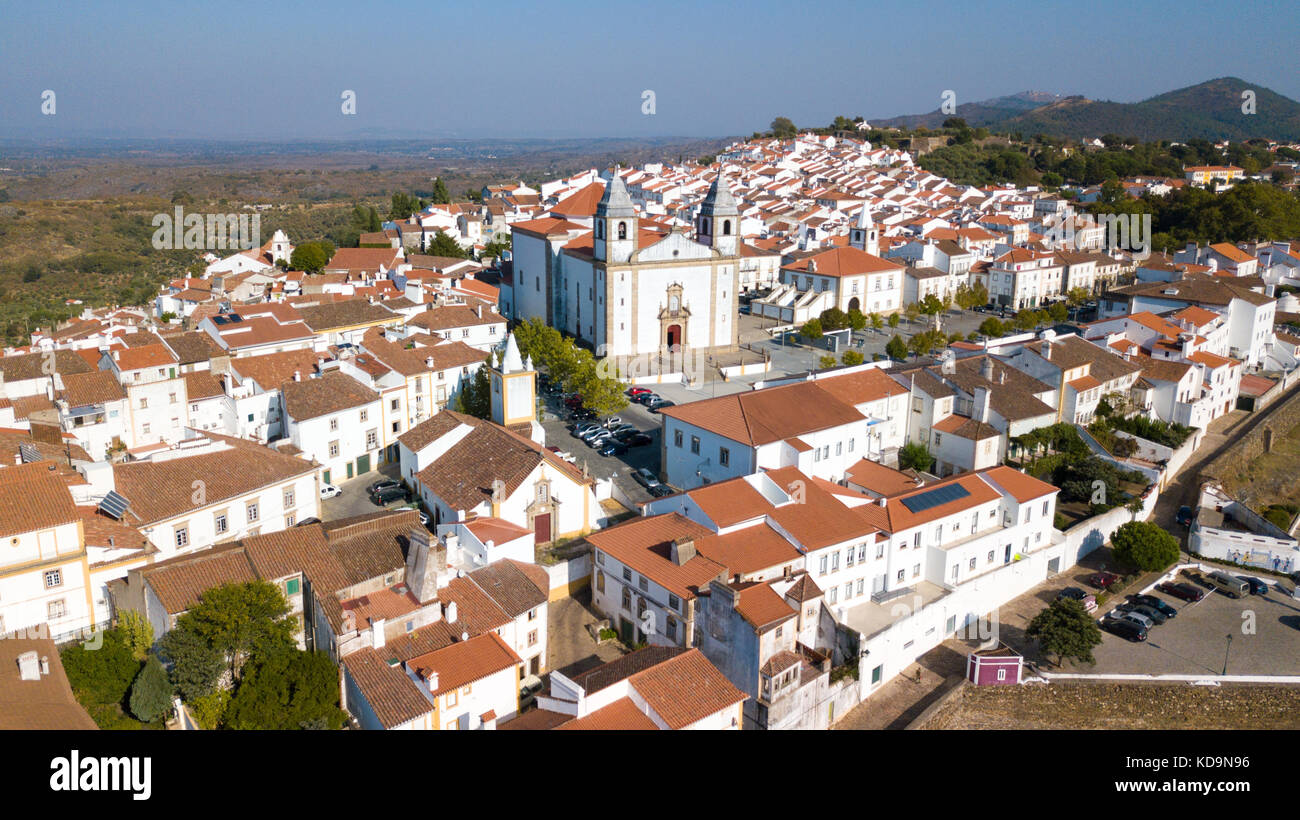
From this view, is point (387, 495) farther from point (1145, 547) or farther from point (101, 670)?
point (1145, 547)

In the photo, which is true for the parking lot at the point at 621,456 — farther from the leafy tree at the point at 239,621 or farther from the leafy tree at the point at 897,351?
the leafy tree at the point at 897,351

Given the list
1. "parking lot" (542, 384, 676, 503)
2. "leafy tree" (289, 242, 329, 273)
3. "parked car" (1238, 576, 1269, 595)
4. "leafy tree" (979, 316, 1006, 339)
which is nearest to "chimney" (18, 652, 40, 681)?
"parking lot" (542, 384, 676, 503)

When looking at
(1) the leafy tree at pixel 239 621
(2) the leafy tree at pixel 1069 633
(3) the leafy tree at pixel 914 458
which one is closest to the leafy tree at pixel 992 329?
(3) the leafy tree at pixel 914 458

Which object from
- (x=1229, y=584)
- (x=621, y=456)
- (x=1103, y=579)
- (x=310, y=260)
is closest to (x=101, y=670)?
(x=621, y=456)

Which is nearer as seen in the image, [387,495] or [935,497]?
[935,497]

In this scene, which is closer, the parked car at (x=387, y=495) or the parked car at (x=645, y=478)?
the parked car at (x=387, y=495)
